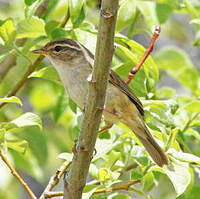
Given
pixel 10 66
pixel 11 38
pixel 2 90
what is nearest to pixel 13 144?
pixel 11 38

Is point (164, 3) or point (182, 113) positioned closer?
point (182, 113)

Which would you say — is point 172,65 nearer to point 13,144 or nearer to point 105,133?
point 105,133

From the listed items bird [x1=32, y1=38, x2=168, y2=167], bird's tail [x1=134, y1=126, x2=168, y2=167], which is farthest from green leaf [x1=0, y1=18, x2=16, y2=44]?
bird's tail [x1=134, y1=126, x2=168, y2=167]

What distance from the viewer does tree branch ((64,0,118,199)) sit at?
182 centimetres

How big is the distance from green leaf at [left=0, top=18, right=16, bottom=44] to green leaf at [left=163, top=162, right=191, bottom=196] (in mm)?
1173

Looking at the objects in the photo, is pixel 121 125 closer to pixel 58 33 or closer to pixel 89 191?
pixel 89 191

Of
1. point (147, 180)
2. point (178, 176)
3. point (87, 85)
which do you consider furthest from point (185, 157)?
point (87, 85)

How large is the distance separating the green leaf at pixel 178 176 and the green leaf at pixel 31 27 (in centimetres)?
114

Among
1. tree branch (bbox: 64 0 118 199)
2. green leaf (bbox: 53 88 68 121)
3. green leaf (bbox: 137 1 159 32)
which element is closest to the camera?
tree branch (bbox: 64 0 118 199)

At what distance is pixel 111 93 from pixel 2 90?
4.18ft

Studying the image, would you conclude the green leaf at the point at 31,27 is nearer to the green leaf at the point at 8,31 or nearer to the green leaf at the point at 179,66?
the green leaf at the point at 8,31

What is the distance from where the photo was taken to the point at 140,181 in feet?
8.86

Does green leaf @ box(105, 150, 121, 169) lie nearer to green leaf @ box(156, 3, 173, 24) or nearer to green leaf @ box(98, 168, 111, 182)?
green leaf @ box(98, 168, 111, 182)

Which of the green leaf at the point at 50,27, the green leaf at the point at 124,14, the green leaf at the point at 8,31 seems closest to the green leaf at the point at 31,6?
the green leaf at the point at 8,31
